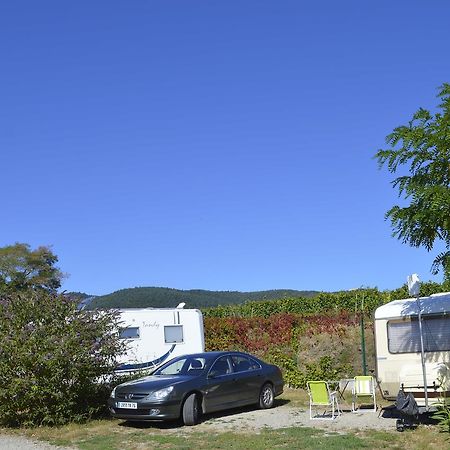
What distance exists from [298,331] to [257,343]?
1.67 meters

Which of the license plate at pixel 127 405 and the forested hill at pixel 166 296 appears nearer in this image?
the license plate at pixel 127 405

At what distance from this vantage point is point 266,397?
573 inches

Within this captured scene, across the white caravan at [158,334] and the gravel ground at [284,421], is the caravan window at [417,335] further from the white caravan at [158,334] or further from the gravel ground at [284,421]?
the white caravan at [158,334]

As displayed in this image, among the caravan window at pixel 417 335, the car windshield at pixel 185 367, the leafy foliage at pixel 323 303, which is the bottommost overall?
the car windshield at pixel 185 367

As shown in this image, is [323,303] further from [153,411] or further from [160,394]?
[153,411]

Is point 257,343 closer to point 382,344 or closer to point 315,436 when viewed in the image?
point 382,344

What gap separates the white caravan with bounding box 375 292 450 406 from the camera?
11.7 meters

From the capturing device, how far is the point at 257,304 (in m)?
31.1

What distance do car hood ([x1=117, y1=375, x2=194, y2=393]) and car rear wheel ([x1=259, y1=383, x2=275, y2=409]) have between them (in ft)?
7.24

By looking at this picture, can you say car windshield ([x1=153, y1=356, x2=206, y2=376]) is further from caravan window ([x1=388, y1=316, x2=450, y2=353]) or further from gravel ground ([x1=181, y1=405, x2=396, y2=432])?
caravan window ([x1=388, y1=316, x2=450, y2=353])

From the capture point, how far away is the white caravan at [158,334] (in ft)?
59.7

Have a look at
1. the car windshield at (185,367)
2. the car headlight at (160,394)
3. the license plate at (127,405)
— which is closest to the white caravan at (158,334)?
the car windshield at (185,367)

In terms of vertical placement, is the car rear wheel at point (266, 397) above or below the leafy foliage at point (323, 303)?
below

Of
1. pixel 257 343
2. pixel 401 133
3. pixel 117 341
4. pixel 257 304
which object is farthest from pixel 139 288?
pixel 401 133
